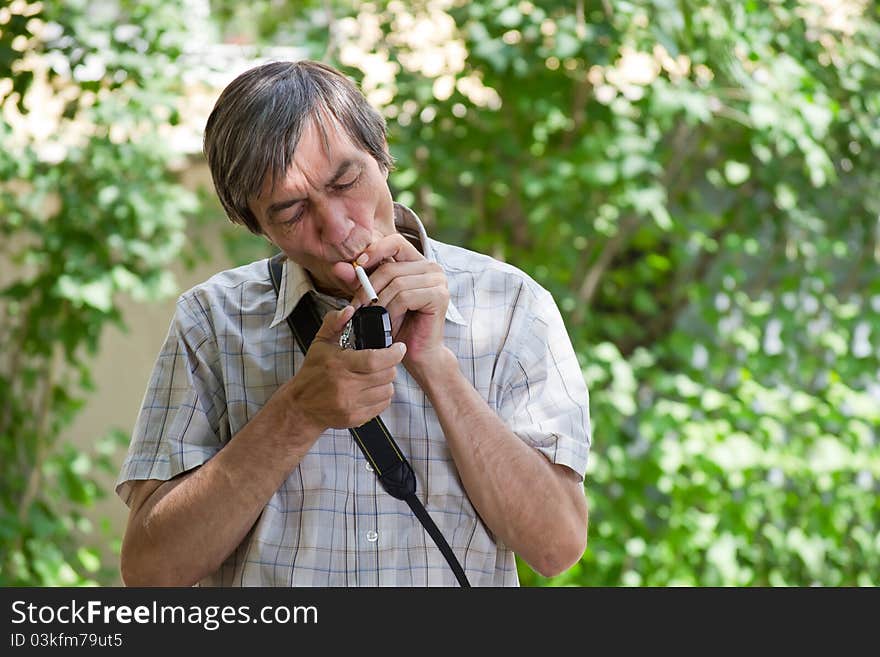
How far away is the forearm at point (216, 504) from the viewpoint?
1.36 meters

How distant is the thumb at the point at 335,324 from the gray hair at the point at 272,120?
212 mm

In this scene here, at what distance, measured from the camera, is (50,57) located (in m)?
3.12

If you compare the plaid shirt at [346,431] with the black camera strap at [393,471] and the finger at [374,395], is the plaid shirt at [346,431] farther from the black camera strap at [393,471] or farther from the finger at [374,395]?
the finger at [374,395]

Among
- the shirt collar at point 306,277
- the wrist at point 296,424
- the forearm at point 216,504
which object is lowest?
the forearm at point 216,504

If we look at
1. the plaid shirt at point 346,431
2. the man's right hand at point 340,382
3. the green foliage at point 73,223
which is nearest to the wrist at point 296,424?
the man's right hand at point 340,382

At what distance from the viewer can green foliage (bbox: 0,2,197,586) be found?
3.27 meters

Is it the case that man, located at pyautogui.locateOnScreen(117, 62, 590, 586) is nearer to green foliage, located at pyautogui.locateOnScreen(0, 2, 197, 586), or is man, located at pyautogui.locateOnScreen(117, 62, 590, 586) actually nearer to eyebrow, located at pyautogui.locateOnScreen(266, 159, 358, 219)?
eyebrow, located at pyautogui.locateOnScreen(266, 159, 358, 219)

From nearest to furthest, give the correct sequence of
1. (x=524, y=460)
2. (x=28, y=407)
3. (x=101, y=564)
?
(x=524, y=460), (x=28, y=407), (x=101, y=564)

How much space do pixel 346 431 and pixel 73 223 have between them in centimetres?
234

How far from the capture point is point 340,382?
51.2 inches

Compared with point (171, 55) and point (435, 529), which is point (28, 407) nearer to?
point (171, 55)
